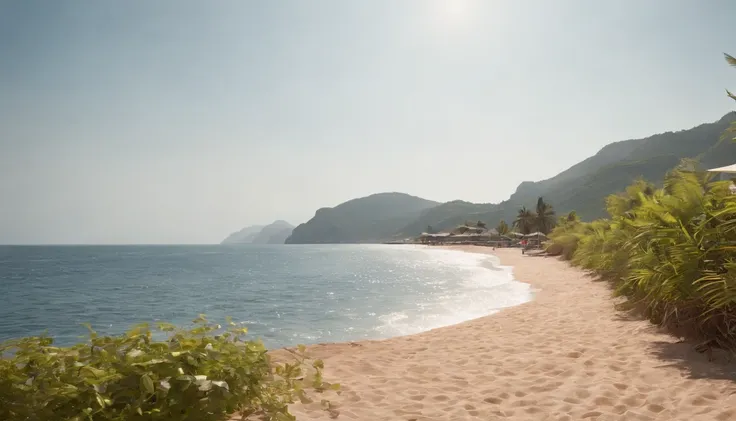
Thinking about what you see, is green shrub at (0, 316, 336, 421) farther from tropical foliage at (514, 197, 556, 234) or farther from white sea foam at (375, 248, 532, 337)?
tropical foliage at (514, 197, 556, 234)

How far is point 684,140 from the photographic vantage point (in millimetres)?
199250

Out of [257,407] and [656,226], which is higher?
[656,226]

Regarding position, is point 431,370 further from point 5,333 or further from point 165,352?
point 5,333

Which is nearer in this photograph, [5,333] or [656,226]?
[656,226]

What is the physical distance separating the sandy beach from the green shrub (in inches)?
31.0

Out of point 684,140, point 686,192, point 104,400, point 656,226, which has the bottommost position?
point 104,400

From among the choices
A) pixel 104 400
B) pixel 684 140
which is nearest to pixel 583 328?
pixel 104 400

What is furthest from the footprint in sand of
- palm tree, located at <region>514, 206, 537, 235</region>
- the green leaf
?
palm tree, located at <region>514, 206, 537, 235</region>

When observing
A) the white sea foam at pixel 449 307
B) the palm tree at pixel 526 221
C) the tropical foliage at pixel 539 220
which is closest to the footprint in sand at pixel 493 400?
the white sea foam at pixel 449 307

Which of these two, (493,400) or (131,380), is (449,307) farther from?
(131,380)

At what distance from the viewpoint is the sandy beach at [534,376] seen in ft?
11.6

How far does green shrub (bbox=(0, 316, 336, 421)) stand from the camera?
2371mm

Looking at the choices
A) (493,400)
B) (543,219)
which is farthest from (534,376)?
(543,219)

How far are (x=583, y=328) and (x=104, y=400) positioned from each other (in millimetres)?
6895
